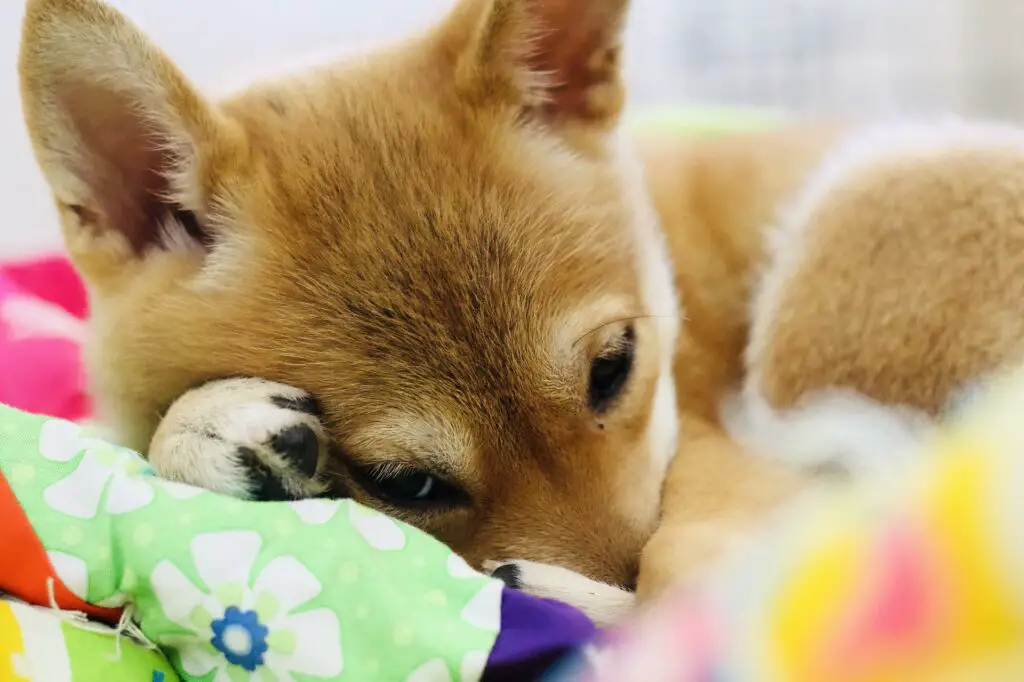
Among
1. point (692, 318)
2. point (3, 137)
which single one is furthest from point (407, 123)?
point (3, 137)

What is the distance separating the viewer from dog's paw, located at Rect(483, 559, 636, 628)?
3.80 feet

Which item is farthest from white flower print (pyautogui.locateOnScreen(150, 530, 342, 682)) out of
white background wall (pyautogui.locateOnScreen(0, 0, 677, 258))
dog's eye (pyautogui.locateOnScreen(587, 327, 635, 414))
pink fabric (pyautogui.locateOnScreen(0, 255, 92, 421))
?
white background wall (pyautogui.locateOnScreen(0, 0, 677, 258))

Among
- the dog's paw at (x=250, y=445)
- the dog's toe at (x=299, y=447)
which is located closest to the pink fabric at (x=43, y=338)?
the dog's paw at (x=250, y=445)

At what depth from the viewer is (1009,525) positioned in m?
0.58

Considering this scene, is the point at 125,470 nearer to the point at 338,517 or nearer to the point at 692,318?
the point at 338,517

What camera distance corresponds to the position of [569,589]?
3.83ft

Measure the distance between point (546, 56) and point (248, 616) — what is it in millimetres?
926

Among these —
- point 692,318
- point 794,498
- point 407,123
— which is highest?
point 692,318

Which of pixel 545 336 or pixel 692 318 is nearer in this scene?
pixel 545 336

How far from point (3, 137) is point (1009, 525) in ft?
9.31

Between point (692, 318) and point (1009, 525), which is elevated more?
point (692, 318)

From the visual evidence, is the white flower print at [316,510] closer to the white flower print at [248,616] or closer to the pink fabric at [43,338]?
the white flower print at [248,616]

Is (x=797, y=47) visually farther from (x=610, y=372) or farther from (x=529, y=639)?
(x=529, y=639)

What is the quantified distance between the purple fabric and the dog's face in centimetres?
23
